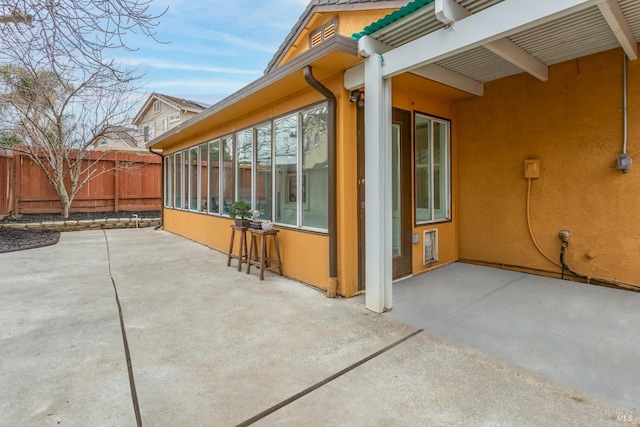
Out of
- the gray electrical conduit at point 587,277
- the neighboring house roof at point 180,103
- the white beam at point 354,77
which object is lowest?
the gray electrical conduit at point 587,277

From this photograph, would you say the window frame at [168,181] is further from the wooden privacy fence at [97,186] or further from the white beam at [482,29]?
the white beam at [482,29]

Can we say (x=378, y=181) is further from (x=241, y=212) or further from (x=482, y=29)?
(x=241, y=212)

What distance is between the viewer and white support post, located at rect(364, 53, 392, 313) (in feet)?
10.4

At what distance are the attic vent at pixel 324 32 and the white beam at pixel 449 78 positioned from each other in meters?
4.56

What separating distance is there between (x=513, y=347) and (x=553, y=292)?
1610mm

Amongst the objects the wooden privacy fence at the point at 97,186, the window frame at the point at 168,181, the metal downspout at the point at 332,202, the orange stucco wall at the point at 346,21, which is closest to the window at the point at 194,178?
the window frame at the point at 168,181

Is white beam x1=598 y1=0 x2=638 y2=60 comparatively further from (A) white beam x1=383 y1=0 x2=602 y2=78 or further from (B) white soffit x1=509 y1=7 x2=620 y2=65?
(A) white beam x1=383 y1=0 x2=602 y2=78

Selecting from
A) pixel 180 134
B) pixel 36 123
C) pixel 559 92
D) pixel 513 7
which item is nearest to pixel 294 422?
pixel 513 7

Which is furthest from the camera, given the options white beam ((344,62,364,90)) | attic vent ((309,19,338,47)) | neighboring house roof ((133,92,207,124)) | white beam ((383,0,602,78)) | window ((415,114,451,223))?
neighboring house roof ((133,92,207,124))

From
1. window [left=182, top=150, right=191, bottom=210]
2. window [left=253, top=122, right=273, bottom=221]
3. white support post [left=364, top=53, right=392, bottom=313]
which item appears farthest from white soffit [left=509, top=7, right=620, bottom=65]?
window [left=182, top=150, right=191, bottom=210]

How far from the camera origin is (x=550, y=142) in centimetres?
415

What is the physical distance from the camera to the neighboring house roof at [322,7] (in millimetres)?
6715

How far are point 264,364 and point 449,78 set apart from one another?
149 inches

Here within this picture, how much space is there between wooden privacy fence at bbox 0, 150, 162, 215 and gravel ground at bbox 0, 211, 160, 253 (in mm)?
333
